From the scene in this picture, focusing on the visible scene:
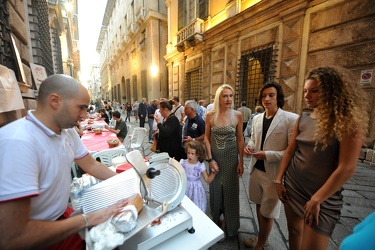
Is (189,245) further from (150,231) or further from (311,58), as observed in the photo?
(311,58)

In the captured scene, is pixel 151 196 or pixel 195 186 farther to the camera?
pixel 195 186

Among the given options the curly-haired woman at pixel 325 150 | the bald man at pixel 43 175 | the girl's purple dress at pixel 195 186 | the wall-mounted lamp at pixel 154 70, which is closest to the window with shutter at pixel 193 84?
the wall-mounted lamp at pixel 154 70

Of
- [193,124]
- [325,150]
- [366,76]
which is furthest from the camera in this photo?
[366,76]

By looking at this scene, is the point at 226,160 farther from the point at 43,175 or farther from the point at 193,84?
the point at 193,84

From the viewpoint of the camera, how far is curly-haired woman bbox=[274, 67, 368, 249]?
1.08 m

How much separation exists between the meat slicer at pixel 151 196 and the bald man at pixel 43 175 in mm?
137

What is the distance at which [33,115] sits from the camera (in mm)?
967

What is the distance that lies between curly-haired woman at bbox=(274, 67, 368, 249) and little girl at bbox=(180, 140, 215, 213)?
39.6 inches

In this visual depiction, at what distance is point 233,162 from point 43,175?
178cm

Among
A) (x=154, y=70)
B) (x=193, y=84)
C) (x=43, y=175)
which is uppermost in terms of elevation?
(x=154, y=70)

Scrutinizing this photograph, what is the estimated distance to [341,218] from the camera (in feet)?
7.89

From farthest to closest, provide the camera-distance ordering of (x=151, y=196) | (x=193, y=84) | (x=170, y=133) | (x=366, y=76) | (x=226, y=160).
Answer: (x=193, y=84) → (x=366, y=76) → (x=170, y=133) → (x=226, y=160) → (x=151, y=196)

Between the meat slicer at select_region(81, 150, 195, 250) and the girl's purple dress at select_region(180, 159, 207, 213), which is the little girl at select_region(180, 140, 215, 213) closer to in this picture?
the girl's purple dress at select_region(180, 159, 207, 213)

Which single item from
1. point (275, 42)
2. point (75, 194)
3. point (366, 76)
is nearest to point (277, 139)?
point (75, 194)
